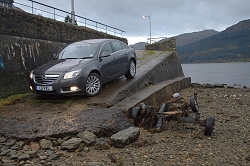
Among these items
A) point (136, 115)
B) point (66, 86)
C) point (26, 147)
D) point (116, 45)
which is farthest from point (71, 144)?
point (116, 45)

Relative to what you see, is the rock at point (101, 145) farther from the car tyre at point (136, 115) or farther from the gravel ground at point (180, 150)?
the car tyre at point (136, 115)

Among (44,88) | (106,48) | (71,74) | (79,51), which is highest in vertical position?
(106,48)

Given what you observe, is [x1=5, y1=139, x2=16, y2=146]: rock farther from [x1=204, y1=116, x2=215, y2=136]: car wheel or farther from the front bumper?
[x1=204, y1=116, x2=215, y2=136]: car wheel

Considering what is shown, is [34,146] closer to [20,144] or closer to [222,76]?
[20,144]

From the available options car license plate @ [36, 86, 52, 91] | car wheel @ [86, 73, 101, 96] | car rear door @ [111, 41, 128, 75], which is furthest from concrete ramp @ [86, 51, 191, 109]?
car license plate @ [36, 86, 52, 91]

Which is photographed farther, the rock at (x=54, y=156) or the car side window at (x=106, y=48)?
the car side window at (x=106, y=48)

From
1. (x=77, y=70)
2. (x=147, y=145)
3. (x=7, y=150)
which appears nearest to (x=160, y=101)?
(x=77, y=70)

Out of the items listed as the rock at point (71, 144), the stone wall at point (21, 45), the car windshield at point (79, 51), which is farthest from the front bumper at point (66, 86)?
the rock at point (71, 144)

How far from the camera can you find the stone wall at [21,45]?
9.61 meters

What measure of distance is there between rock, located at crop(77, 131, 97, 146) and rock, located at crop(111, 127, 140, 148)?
17.8 inches

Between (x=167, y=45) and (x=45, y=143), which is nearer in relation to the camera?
(x=45, y=143)

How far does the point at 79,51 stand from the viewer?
963 cm

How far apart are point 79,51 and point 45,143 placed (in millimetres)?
4595

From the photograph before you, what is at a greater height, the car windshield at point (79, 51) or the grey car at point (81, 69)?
the car windshield at point (79, 51)
